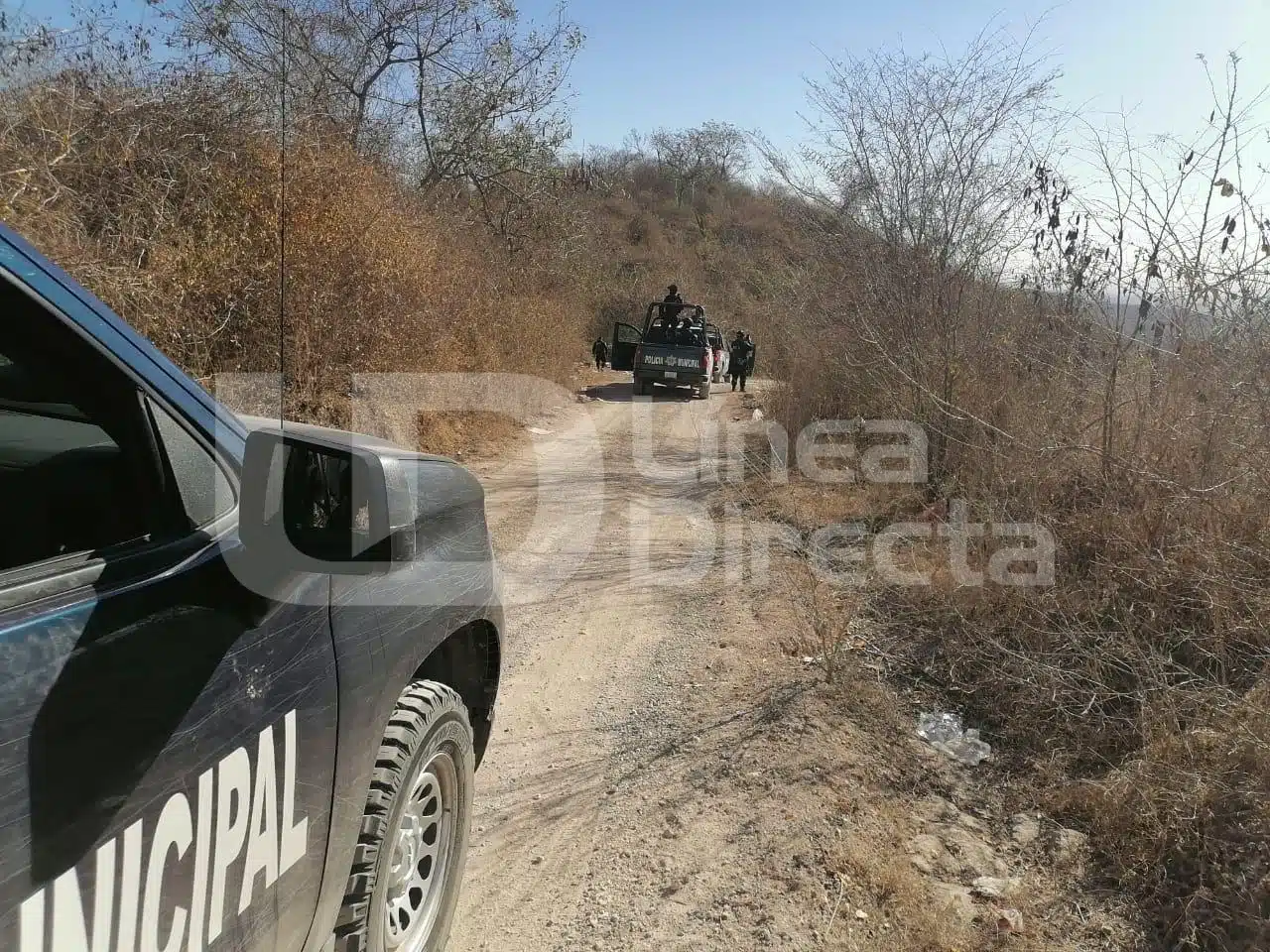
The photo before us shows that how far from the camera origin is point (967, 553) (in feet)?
18.6

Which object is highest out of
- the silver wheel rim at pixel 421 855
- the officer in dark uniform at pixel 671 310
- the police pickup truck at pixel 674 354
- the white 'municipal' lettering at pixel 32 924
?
the officer in dark uniform at pixel 671 310

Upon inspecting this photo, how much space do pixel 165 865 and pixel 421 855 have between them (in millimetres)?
1180

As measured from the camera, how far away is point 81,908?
43.6 inches

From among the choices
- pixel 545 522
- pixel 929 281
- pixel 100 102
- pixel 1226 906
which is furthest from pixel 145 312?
pixel 1226 906

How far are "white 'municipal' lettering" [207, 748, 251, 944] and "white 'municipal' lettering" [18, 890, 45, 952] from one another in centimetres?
33

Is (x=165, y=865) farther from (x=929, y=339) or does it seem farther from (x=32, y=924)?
(x=929, y=339)

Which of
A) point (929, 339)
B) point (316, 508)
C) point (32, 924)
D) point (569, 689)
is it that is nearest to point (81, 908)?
point (32, 924)

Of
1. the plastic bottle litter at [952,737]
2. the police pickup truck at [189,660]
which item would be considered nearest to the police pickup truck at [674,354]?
the plastic bottle litter at [952,737]

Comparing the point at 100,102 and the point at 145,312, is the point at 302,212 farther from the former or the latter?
the point at 145,312

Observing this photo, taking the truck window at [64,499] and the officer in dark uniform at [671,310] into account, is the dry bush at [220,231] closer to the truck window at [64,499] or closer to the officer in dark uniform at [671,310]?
the truck window at [64,499]

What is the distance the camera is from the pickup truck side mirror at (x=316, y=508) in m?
1.47

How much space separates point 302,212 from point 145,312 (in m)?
2.70

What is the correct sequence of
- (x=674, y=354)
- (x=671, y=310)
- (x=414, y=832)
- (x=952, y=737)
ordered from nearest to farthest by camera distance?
(x=414, y=832) < (x=952, y=737) < (x=674, y=354) < (x=671, y=310)

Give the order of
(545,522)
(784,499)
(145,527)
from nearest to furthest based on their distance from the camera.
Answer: (145,527) < (545,522) < (784,499)
